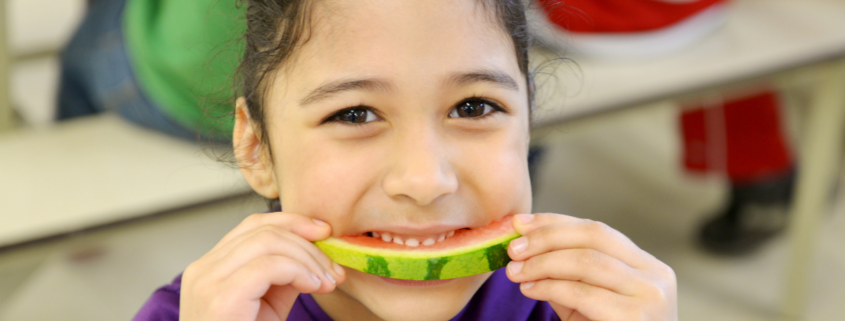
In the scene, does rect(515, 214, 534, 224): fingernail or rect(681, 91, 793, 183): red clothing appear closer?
rect(515, 214, 534, 224): fingernail

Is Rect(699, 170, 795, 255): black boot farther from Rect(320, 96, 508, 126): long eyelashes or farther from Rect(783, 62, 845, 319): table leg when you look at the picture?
Rect(320, 96, 508, 126): long eyelashes

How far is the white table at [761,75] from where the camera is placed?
184 cm

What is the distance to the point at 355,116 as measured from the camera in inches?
36.7

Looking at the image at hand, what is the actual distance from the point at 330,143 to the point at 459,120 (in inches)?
6.5

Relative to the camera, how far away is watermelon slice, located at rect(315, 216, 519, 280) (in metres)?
0.92

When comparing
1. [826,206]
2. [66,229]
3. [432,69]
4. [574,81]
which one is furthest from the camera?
[826,206]

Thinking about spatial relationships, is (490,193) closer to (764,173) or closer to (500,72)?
(500,72)

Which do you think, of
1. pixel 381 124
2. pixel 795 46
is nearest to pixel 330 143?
pixel 381 124

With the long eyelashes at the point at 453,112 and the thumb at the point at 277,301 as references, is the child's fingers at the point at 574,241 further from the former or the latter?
the thumb at the point at 277,301

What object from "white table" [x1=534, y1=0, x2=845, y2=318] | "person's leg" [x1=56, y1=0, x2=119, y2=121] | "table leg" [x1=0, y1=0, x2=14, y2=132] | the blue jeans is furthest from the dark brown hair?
"table leg" [x1=0, y1=0, x2=14, y2=132]

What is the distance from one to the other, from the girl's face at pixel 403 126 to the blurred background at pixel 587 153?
298 millimetres

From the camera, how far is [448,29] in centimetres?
90

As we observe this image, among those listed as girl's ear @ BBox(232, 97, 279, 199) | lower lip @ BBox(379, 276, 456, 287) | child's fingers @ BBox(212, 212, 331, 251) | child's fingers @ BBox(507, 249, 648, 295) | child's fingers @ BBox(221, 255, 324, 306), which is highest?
girl's ear @ BBox(232, 97, 279, 199)

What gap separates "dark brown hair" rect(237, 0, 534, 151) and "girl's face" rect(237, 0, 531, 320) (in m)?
0.02
